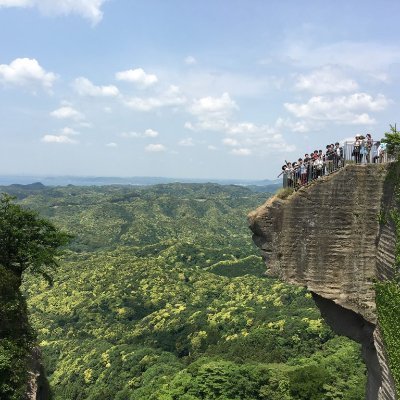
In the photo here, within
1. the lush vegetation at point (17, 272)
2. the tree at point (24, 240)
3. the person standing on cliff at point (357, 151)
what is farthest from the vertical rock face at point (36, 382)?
the person standing on cliff at point (357, 151)

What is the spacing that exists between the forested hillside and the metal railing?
2768 centimetres

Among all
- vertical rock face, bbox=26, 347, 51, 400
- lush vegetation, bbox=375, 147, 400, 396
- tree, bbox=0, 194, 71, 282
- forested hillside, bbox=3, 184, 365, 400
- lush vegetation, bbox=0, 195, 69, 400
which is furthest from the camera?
forested hillside, bbox=3, 184, 365, 400

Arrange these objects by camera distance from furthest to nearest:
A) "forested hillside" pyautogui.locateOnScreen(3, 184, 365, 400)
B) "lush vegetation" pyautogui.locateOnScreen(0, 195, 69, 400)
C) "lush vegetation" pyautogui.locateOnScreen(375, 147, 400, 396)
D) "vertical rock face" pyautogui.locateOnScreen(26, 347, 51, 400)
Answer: "forested hillside" pyautogui.locateOnScreen(3, 184, 365, 400) → "vertical rock face" pyautogui.locateOnScreen(26, 347, 51, 400) → "lush vegetation" pyautogui.locateOnScreen(0, 195, 69, 400) → "lush vegetation" pyautogui.locateOnScreen(375, 147, 400, 396)

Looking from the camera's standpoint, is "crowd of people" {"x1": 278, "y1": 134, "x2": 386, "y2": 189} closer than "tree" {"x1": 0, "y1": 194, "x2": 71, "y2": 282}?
Yes

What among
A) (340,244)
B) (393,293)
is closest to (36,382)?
(340,244)

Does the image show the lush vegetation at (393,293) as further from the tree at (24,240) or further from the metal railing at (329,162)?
the tree at (24,240)

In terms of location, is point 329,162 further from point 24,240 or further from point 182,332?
point 182,332

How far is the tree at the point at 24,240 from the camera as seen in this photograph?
25.2 m

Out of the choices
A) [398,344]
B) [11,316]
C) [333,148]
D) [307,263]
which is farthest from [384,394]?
[11,316]

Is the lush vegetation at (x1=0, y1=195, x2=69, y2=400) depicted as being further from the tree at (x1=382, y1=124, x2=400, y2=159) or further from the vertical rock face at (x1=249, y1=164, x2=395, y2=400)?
the tree at (x1=382, y1=124, x2=400, y2=159)

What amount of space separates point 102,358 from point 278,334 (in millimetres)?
30719

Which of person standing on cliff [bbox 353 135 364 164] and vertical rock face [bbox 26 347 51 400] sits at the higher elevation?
person standing on cliff [bbox 353 135 364 164]

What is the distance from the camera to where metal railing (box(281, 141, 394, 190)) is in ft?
56.2

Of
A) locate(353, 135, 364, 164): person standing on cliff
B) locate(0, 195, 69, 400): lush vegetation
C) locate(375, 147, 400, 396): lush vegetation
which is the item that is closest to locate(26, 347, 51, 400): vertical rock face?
locate(0, 195, 69, 400): lush vegetation
